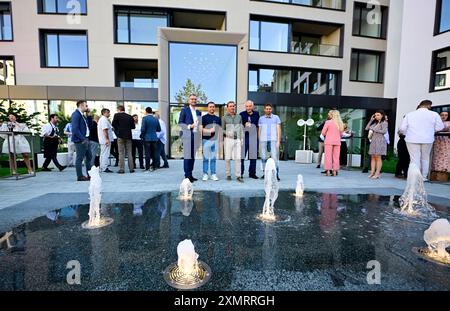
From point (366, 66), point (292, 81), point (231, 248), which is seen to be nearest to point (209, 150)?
point (231, 248)

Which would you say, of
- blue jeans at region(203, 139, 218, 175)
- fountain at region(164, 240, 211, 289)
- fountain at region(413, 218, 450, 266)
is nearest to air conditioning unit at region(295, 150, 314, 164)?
blue jeans at region(203, 139, 218, 175)

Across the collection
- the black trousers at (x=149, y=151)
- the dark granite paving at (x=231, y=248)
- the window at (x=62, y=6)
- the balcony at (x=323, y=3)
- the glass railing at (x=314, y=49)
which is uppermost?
the balcony at (x=323, y=3)

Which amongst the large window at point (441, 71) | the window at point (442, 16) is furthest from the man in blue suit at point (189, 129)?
the window at point (442, 16)

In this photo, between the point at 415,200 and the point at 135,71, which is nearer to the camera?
the point at 415,200

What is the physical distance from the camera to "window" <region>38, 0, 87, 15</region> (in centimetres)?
1559

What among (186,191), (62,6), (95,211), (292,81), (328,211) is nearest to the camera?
(95,211)

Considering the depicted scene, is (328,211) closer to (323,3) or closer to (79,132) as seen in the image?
(79,132)

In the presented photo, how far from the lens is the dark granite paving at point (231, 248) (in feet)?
6.50

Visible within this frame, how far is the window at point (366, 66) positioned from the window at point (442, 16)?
4.66 m

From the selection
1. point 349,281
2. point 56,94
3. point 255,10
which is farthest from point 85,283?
point 255,10

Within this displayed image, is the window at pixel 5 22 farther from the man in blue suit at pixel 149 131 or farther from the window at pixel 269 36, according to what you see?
the window at pixel 269 36

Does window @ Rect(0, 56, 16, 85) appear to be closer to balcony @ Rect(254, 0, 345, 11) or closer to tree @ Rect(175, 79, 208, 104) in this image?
tree @ Rect(175, 79, 208, 104)

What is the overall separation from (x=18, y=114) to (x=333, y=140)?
15.9 m

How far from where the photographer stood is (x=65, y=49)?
15844mm
